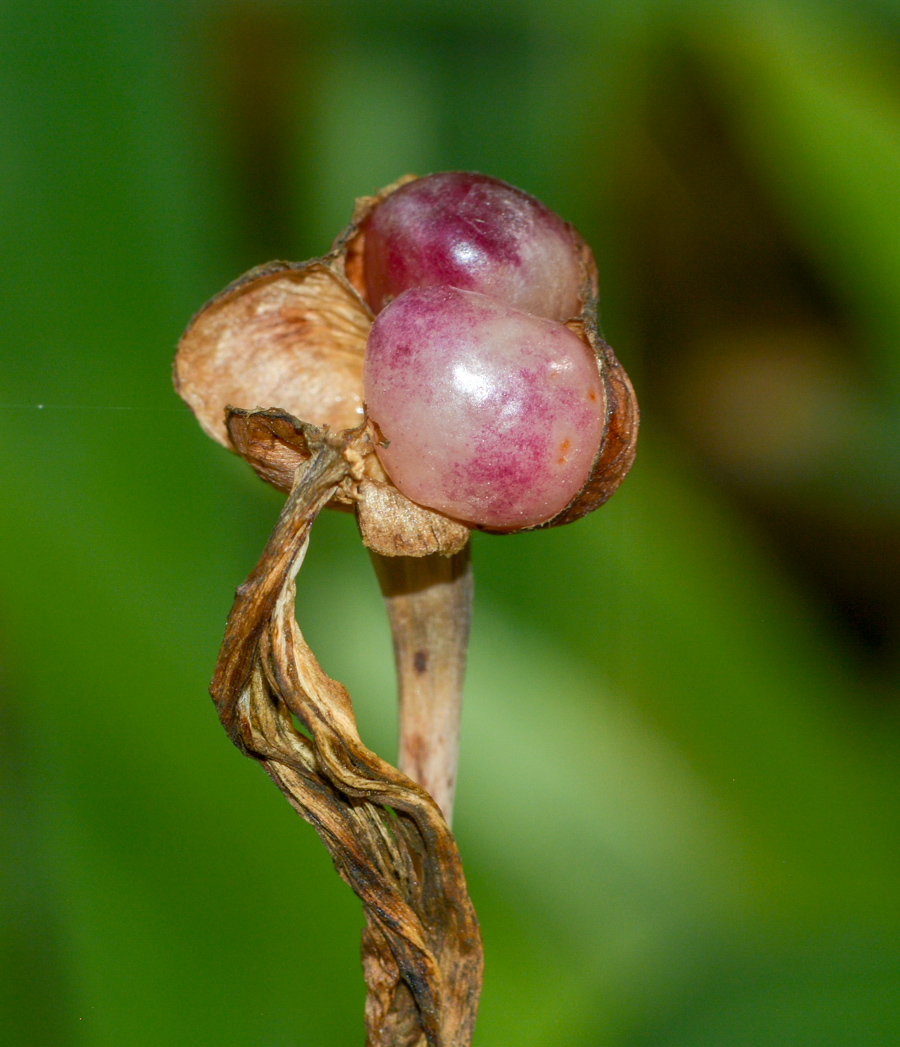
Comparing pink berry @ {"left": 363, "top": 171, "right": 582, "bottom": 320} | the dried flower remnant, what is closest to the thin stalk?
the dried flower remnant

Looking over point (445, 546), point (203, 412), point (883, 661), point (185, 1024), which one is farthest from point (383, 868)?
point (883, 661)

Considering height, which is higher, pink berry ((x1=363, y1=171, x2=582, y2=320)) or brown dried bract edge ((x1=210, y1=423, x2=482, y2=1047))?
pink berry ((x1=363, y1=171, x2=582, y2=320))

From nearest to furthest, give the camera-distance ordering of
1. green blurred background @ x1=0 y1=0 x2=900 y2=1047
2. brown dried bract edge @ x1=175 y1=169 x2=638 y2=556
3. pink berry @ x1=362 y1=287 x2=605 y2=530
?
pink berry @ x1=362 y1=287 x2=605 y2=530 → brown dried bract edge @ x1=175 y1=169 x2=638 y2=556 → green blurred background @ x1=0 y1=0 x2=900 y2=1047

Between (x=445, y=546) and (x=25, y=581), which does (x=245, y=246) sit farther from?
(x=445, y=546)

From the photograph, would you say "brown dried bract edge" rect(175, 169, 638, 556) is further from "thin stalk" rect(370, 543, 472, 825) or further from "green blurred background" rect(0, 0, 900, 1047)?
"green blurred background" rect(0, 0, 900, 1047)

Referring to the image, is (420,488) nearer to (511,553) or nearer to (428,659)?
(428,659)

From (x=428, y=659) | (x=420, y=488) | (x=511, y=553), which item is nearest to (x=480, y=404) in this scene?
(x=420, y=488)
